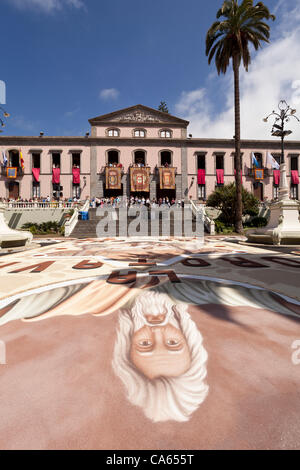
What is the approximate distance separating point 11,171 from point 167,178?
18677 millimetres

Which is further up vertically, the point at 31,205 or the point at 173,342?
the point at 31,205

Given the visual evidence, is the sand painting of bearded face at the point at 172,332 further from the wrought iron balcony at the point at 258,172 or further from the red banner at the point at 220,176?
the wrought iron balcony at the point at 258,172

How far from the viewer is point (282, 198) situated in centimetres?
756

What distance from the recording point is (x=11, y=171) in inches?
952

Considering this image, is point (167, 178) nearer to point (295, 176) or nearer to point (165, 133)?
point (165, 133)

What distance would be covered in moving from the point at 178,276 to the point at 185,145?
86.1ft

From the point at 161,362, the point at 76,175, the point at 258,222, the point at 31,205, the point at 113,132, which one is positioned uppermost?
the point at 113,132

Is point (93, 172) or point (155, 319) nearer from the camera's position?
point (155, 319)

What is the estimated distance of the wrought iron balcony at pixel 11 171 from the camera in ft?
79.3

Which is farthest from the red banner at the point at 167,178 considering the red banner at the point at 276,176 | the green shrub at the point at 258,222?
the red banner at the point at 276,176

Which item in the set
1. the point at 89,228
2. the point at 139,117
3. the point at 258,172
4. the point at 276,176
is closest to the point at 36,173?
the point at 139,117

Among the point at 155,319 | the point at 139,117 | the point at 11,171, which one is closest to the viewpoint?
the point at 155,319

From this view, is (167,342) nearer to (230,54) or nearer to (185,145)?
(230,54)

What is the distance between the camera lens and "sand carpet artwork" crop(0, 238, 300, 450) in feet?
2.94
